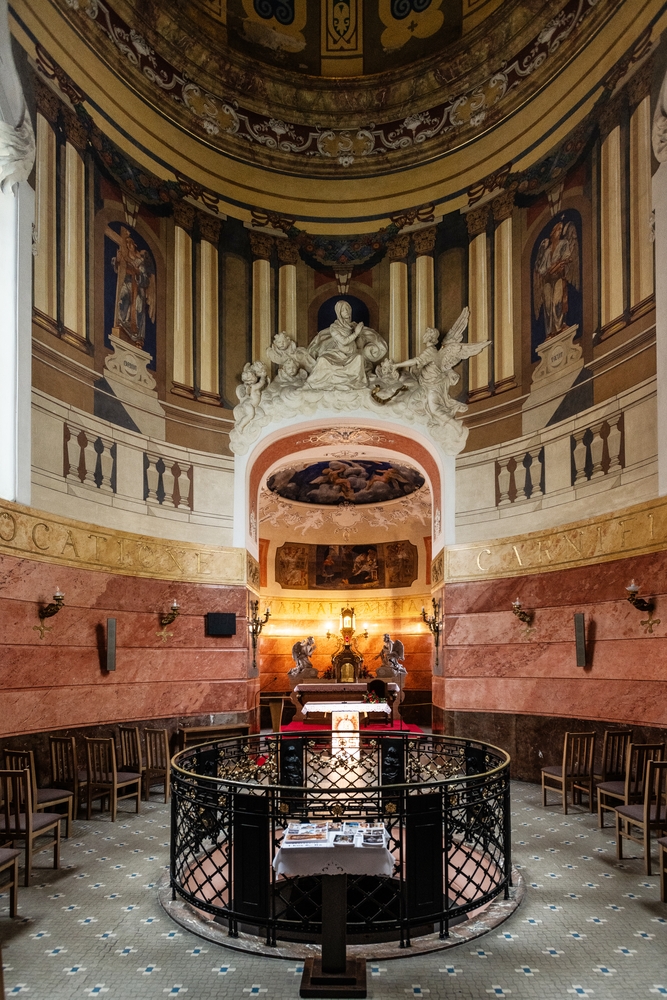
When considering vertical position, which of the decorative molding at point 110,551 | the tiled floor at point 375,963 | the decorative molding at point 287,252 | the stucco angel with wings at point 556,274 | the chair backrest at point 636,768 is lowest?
the tiled floor at point 375,963

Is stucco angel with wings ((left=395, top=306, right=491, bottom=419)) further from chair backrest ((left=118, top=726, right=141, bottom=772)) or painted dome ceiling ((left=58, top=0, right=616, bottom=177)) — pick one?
chair backrest ((left=118, top=726, right=141, bottom=772))

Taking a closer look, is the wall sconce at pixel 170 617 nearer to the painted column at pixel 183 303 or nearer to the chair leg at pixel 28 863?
the painted column at pixel 183 303

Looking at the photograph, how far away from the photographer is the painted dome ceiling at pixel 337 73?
12.3 metres

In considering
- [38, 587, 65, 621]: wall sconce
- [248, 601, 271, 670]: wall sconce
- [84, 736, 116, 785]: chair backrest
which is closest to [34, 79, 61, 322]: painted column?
[38, 587, 65, 621]: wall sconce

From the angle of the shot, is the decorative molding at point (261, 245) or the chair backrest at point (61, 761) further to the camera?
the decorative molding at point (261, 245)

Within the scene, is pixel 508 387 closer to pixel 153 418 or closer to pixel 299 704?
pixel 153 418

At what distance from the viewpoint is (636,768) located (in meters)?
7.63

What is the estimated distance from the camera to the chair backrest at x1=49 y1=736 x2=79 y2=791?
822 cm

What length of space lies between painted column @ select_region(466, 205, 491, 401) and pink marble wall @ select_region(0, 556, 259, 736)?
548 cm

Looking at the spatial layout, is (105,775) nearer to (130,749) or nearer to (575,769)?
(130,749)

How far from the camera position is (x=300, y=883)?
7.09m

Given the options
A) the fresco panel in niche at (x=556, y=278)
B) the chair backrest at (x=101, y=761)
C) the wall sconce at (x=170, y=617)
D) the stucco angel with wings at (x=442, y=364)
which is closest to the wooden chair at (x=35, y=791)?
the chair backrest at (x=101, y=761)

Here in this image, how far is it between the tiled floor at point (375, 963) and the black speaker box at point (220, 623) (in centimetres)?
518

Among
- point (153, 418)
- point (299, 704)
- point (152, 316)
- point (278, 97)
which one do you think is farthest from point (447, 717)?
point (278, 97)
